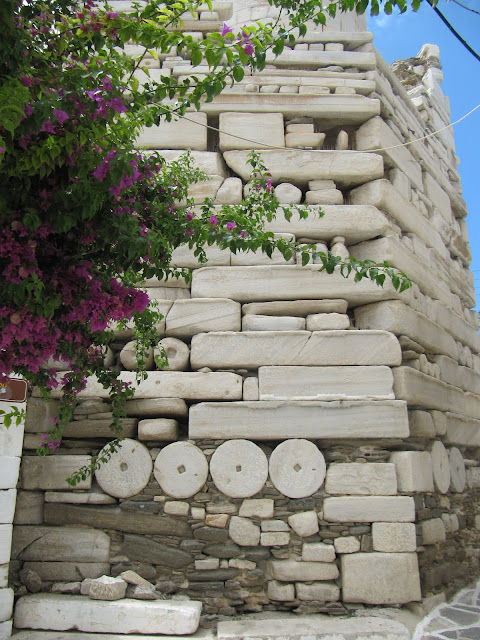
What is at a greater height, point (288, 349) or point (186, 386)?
point (288, 349)

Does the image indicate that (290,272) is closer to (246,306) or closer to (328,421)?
(246,306)

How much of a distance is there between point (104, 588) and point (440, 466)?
2.31 metres

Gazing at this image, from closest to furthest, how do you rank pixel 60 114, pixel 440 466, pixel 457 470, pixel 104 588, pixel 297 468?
1. pixel 60 114
2. pixel 104 588
3. pixel 297 468
4. pixel 440 466
5. pixel 457 470

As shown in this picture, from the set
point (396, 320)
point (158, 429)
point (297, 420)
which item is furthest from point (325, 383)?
point (158, 429)

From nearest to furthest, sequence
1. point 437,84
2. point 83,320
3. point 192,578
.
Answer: point 83,320, point 192,578, point 437,84

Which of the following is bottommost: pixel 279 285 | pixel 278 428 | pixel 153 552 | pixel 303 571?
pixel 303 571

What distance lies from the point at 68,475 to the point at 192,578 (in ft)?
3.12

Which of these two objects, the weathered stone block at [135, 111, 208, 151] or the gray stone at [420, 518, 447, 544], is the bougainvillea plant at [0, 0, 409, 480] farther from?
the gray stone at [420, 518, 447, 544]

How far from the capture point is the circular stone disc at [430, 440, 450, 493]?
3768 mm

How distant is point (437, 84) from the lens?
634 cm

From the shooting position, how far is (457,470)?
422 centimetres

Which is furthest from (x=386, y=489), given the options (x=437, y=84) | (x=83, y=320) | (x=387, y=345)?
(x=437, y=84)

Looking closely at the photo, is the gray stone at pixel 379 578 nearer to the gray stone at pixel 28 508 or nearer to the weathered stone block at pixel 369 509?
the weathered stone block at pixel 369 509

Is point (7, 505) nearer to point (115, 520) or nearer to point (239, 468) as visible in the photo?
point (115, 520)
